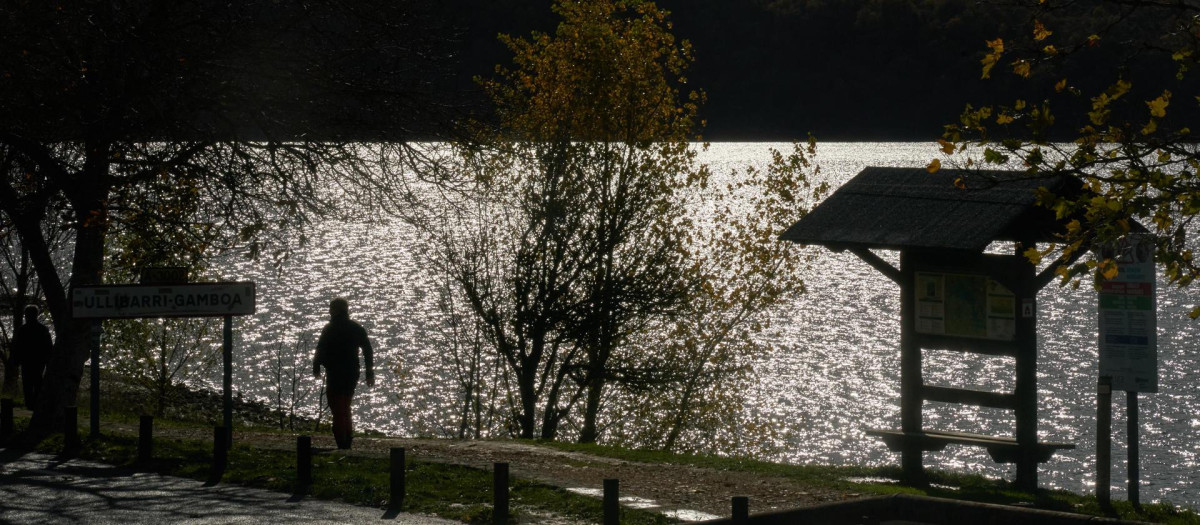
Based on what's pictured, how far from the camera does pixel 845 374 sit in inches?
2019

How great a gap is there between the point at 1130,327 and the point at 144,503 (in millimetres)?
8741

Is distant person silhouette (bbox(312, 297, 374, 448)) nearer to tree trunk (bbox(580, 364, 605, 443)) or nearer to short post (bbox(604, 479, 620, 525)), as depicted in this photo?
short post (bbox(604, 479, 620, 525))

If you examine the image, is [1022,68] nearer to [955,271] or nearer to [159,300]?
[955,271]

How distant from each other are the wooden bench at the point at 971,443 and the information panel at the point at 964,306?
107 centimetres

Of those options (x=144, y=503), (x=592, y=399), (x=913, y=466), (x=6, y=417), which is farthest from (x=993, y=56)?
(x=592, y=399)

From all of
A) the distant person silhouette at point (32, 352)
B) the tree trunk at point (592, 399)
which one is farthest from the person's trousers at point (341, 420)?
the tree trunk at point (592, 399)

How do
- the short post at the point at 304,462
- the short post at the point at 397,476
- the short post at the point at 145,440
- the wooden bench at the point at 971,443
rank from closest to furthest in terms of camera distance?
the short post at the point at 397,476 → the short post at the point at 304,462 → the short post at the point at 145,440 → the wooden bench at the point at 971,443

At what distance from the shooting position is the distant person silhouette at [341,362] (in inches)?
549

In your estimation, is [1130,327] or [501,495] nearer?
[501,495]

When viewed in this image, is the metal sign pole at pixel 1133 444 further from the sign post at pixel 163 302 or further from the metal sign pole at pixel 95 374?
the metal sign pole at pixel 95 374

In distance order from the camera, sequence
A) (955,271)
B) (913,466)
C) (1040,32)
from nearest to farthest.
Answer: (1040,32) < (913,466) < (955,271)

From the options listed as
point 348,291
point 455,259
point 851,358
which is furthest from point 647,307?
point 348,291

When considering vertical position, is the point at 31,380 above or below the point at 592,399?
above

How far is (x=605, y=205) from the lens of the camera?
24.4 m
